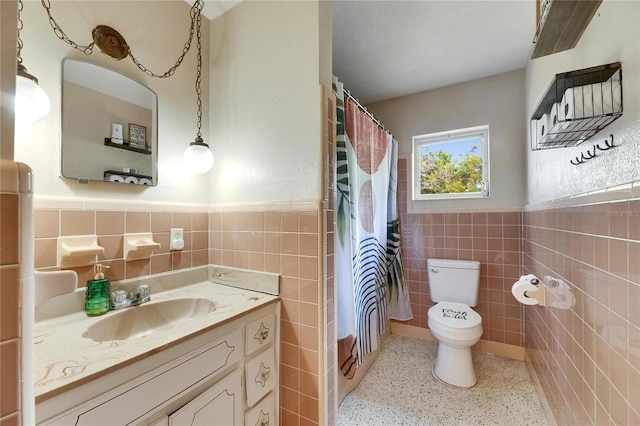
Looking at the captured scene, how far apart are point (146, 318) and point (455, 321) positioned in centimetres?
189

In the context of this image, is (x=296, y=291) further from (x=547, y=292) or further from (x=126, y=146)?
(x=547, y=292)

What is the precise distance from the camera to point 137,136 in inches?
47.4

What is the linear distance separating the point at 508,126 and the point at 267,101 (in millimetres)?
2039

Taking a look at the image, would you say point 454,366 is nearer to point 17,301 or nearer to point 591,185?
point 591,185

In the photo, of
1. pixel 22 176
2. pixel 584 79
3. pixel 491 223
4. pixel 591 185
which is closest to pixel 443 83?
pixel 491 223

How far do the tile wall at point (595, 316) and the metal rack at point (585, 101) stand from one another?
273 mm

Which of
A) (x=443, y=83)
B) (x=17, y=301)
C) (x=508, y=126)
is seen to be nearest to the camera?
(x=17, y=301)

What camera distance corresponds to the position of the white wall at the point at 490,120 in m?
2.09

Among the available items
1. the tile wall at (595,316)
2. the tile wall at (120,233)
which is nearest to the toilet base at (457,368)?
the tile wall at (595,316)

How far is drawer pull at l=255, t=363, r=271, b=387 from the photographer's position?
1.12m

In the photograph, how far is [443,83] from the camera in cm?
227

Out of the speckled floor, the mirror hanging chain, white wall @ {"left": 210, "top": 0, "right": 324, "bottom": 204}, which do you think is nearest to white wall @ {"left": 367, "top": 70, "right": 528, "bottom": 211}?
the speckled floor

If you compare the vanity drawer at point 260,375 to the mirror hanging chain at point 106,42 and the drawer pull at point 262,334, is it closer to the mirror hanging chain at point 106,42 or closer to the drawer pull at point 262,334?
the drawer pull at point 262,334

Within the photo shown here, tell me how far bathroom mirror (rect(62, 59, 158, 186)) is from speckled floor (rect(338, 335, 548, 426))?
1.80 metres
